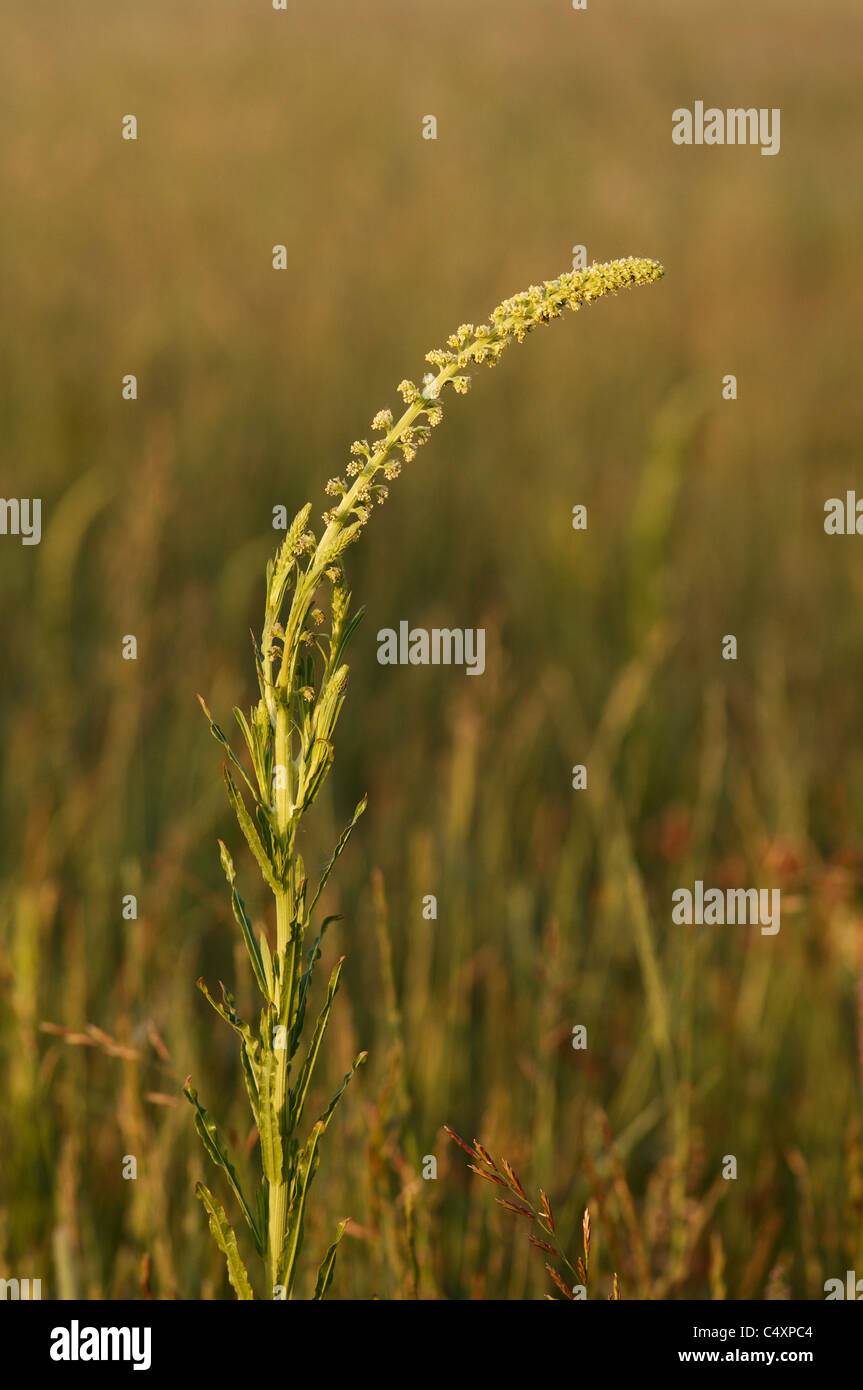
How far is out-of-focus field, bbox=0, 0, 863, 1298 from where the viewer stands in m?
1.69

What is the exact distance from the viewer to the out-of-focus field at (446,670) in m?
1.69

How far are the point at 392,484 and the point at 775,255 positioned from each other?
421 centimetres

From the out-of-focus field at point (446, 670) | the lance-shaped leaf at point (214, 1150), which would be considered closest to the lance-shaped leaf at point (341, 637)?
the lance-shaped leaf at point (214, 1150)

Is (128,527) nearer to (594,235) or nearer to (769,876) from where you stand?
(769,876)

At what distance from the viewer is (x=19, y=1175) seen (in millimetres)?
1655

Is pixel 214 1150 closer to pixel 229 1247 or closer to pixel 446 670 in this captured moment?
pixel 229 1247

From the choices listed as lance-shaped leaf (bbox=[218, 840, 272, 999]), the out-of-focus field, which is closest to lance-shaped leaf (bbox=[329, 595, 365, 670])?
lance-shaped leaf (bbox=[218, 840, 272, 999])

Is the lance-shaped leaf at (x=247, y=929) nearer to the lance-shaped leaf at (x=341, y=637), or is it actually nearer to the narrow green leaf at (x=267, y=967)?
the narrow green leaf at (x=267, y=967)

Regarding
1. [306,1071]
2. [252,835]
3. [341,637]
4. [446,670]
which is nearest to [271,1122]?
[306,1071]

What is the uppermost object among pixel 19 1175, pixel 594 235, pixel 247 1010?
pixel 594 235

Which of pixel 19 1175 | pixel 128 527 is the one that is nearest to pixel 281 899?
pixel 19 1175

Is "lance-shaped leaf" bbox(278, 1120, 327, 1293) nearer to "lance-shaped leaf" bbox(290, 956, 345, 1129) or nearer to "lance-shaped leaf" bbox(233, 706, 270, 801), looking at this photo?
"lance-shaped leaf" bbox(290, 956, 345, 1129)

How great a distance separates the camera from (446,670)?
12.5 ft

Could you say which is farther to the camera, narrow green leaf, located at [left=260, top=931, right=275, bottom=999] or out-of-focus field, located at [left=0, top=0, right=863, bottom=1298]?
out-of-focus field, located at [left=0, top=0, right=863, bottom=1298]
